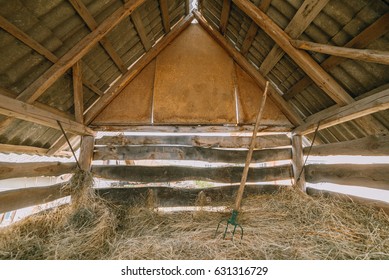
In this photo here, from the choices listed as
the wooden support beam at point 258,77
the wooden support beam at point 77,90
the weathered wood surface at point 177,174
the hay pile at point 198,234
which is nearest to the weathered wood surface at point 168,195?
the weathered wood surface at point 177,174

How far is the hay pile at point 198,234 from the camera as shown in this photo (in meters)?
2.36

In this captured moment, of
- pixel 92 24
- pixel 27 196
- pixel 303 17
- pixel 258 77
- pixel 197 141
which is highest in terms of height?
pixel 258 77

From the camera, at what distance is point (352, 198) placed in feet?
11.0

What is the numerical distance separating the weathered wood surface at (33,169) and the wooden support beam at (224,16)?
423 cm

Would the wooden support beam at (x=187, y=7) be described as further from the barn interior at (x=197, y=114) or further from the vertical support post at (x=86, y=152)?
the vertical support post at (x=86, y=152)

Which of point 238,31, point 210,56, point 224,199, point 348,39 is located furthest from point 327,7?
point 224,199

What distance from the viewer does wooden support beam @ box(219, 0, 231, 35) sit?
3.78 meters

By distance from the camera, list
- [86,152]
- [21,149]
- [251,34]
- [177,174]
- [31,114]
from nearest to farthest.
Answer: [31,114]
[21,149]
[251,34]
[86,152]
[177,174]

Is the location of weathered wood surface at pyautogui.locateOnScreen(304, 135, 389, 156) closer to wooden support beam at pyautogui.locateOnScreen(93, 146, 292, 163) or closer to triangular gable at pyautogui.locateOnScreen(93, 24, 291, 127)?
triangular gable at pyautogui.locateOnScreen(93, 24, 291, 127)

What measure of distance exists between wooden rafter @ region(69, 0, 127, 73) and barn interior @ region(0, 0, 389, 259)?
0.02m

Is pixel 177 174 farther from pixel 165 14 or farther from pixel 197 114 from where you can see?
pixel 165 14

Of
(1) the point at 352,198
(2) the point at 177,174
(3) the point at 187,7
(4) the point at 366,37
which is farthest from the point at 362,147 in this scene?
(3) the point at 187,7

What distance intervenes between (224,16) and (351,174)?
3.67 m

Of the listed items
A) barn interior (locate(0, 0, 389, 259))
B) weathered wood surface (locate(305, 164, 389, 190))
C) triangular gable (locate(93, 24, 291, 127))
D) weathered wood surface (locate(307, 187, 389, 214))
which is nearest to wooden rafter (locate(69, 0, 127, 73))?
barn interior (locate(0, 0, 389, 259))
